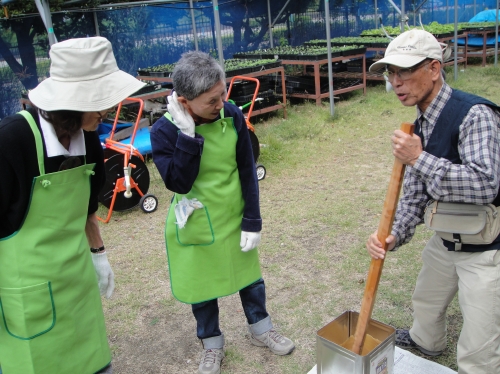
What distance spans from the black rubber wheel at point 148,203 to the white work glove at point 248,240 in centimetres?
283

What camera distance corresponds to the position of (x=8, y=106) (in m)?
8.01

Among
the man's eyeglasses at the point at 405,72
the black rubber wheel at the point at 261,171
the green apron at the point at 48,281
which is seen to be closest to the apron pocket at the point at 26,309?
the green apron at the point at 48,281

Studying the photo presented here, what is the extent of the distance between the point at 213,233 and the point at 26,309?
967 millimetres

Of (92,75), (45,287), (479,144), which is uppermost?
(92,75)

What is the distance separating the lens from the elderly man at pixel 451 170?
203 centimetres

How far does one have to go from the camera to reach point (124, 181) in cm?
519

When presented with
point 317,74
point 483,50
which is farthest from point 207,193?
point 483,50

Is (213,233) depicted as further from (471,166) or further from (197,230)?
(471,166)

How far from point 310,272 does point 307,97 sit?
6.42m

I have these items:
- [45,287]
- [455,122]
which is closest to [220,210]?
[45,287]

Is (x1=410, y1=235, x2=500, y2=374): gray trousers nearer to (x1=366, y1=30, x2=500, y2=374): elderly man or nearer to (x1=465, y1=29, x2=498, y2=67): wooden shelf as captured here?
(x1=366, y1=30, x2=500, y2=374): elderly man

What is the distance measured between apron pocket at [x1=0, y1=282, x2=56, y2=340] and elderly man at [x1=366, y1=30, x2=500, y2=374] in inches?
53.9

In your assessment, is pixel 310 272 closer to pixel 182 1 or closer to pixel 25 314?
pixel 25 314

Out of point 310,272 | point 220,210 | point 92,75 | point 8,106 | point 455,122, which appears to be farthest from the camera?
point 8,106
